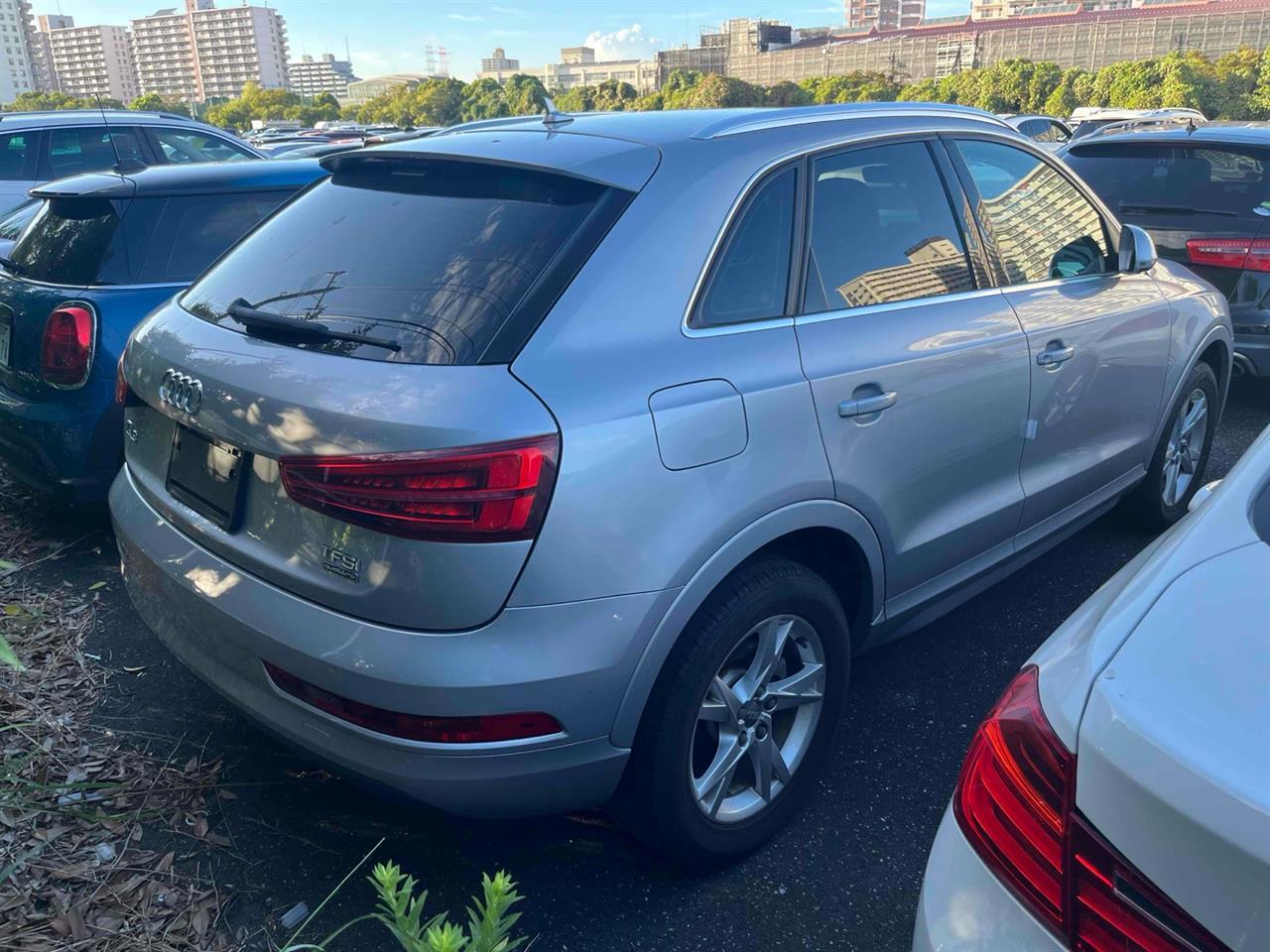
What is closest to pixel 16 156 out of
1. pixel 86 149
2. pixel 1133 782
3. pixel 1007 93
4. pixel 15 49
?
pixel 86 149

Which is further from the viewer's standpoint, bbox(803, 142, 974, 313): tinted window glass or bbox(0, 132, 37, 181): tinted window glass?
bbox(0, 132, 37, 181): tinted window glass

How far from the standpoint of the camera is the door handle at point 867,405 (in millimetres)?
2570

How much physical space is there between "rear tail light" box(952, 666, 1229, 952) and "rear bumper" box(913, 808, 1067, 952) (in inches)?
0.7

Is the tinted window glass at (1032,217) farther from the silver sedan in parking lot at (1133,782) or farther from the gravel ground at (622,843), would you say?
the silver sedan in parking lot at (1133,782)

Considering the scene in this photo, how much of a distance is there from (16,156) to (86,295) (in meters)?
6.28

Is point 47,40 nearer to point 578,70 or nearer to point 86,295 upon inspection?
point 578,70

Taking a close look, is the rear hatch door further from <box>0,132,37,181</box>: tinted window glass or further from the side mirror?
<box>0,132,37,181</box>: tinted window glass

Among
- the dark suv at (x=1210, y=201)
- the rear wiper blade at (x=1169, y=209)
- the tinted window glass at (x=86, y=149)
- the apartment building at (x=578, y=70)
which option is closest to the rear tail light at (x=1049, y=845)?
the dark suv at (x=1210, y=201)

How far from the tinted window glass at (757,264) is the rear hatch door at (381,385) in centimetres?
30

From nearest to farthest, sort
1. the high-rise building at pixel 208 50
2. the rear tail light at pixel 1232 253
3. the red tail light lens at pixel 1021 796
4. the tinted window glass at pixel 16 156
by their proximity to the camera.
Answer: the red tail light lens at pixel 1021 796, the rear tail light at pixel 1232 253, the tinted window glass at pixel 16 156, the high-rise building at pixel 208 50

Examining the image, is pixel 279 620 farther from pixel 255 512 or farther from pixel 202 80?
pixel 202 80

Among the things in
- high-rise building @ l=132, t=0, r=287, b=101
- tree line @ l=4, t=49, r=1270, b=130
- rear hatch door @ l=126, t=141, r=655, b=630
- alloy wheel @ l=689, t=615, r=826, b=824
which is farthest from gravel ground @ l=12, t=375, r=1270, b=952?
high-rise building @ l=132, t=0, r=287, b=101

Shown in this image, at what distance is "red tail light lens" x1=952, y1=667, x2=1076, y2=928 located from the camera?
132 centimetres

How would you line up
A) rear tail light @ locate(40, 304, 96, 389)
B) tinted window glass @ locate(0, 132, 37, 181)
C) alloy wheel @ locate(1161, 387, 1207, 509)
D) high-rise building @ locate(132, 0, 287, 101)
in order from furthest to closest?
1. high-rise building @ locate(132, 0, 287, 101)
2. tinted window glass @ locate(0, 132, 37, 181)
3. alloy wheel @ locate(1161, 387, 1207, 509)
4. rear tail light @ locate(40, 304, 96, 389)
